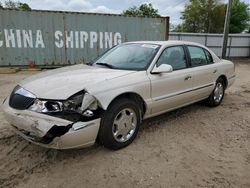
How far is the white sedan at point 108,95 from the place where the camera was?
2.99m

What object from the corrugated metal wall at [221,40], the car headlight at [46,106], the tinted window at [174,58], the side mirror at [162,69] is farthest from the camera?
the corrugated metal wall at [221,40]

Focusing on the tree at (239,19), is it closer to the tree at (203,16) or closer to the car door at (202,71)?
the tree at (203,16)

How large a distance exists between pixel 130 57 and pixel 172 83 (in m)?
0.84

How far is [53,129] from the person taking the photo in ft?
9.59

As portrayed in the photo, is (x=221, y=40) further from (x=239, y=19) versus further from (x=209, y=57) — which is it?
(x=239, y=19)

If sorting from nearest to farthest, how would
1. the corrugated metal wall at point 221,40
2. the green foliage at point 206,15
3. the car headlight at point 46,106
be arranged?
the car headlight at point 46,106, the corrugated metal wall at point 221,40, the green foliage at point 206,15

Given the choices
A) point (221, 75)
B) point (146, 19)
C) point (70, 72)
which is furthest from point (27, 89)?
point (146, 19)

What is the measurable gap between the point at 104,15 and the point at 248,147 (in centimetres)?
944

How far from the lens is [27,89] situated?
3.32 meters

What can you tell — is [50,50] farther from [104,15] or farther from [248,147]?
[248,147]

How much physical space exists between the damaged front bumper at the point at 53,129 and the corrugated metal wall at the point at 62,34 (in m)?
8.35

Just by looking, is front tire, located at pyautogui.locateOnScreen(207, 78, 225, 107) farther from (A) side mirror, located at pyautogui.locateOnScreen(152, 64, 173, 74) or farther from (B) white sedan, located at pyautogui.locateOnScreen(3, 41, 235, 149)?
(A) side mirror, located at pyautogui.locateOnScreen(152, 64, 173, 74)

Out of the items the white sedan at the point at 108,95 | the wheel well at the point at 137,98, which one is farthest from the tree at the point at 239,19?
the wheel well at the point at 137,98

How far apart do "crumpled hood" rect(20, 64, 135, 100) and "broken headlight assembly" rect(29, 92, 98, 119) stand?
0.20 ft
